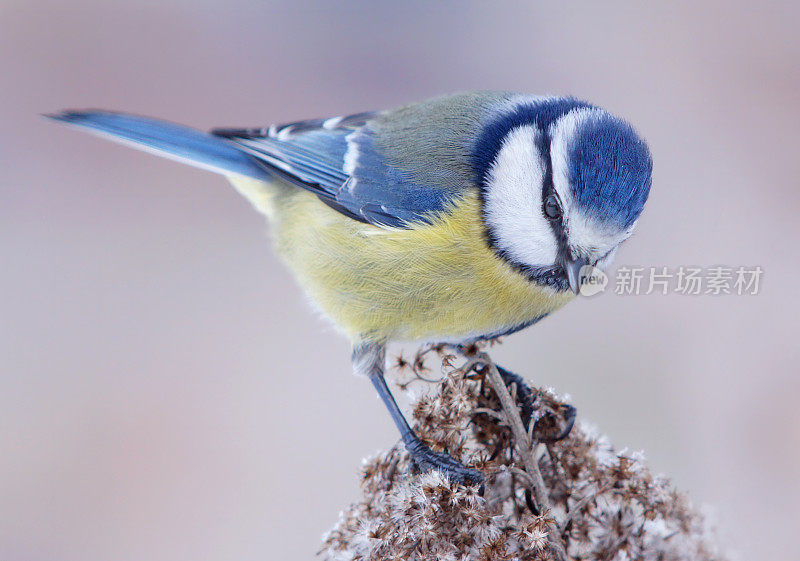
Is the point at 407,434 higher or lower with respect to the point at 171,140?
lower

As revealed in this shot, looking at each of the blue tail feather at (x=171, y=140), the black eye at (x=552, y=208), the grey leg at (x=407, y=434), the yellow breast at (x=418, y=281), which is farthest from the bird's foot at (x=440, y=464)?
the blue tail feather at (x=171, y=140)

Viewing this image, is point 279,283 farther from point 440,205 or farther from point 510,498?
point 510,498

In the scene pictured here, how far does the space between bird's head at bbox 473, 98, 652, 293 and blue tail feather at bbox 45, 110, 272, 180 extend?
0.64 meters

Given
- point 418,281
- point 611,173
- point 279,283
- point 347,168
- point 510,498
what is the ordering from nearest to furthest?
point 510,498, point 611,173, point 418,281, point 347,168, point 279,283

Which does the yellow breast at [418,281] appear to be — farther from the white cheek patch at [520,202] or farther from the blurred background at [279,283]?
the blurred background at [279,283]

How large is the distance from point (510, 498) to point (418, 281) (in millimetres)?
486

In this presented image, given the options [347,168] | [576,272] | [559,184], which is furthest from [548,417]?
[347,168]

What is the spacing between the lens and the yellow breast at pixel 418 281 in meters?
1.45

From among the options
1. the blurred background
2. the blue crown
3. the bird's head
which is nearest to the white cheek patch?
the bird's head

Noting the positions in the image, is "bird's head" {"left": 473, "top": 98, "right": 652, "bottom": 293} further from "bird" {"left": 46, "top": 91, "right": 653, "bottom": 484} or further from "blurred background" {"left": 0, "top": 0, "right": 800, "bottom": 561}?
"blurred background" {"left": 0, "top": 0, "right": 800, "bottom": 561}

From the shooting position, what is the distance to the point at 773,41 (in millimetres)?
2828

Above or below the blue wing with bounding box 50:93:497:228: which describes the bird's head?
below

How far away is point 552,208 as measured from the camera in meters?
1.34

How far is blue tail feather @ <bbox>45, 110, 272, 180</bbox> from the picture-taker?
182cm
